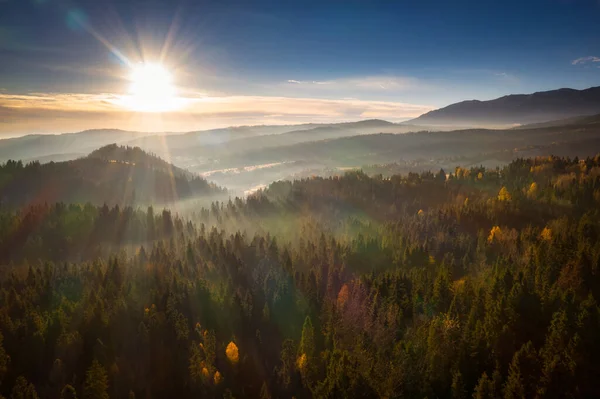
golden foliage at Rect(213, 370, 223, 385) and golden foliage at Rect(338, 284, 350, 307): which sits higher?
golden foliage at Rect(213, 370, 223, 385)

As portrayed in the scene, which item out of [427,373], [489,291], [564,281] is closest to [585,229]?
[564,281]

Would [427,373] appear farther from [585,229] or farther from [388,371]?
[585,229]

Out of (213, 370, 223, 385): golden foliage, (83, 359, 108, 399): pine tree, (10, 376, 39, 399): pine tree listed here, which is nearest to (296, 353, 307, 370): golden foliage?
(213, 370, 223, 385): golden foliage

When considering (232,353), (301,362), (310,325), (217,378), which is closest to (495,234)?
(310,325)

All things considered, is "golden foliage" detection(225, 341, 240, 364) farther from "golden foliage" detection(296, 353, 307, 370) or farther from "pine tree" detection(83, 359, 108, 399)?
"pine tree" detection(83, 359, 108, 399)

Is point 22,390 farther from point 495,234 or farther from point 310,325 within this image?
point 495,234

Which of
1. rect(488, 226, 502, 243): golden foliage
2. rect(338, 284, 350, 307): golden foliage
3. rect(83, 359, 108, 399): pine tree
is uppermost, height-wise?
rect(83, 359, 108, 399): pine tree

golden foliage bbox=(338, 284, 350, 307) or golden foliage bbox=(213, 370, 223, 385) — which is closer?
golden foliage bbox=(213, 370, 223, 385)
